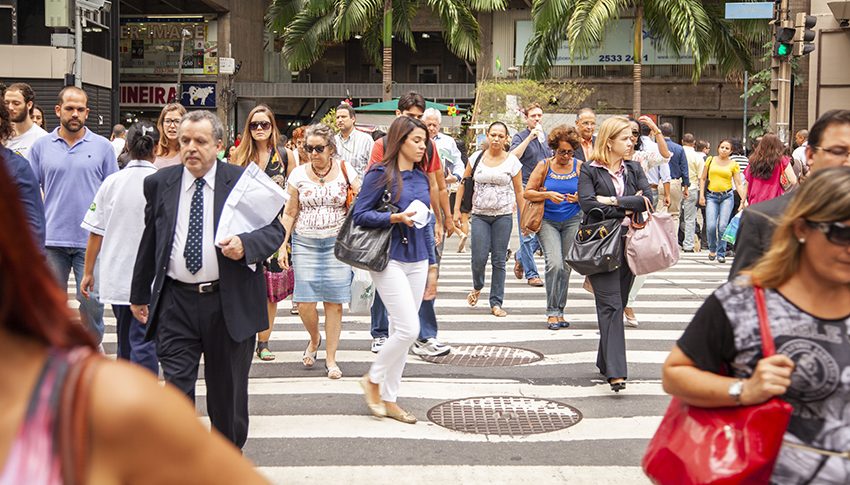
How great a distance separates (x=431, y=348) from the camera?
890cm

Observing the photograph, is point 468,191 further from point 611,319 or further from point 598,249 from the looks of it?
point 611,319

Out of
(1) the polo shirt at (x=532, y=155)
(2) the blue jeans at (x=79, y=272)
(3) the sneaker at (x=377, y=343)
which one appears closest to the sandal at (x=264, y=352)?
(3) the sneaker at (x=377, y=343)

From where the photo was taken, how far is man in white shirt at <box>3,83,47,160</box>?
8.47 m

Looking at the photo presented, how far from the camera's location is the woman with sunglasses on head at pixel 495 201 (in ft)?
35.4

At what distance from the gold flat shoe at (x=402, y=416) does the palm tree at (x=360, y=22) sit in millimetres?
26018

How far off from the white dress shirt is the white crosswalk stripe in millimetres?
1230

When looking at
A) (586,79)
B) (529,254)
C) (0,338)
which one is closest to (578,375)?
(529,254)

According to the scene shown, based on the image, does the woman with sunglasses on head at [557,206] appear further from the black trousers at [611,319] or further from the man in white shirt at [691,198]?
the man in white shirt at [691,198]

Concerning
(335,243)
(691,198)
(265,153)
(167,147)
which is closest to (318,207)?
(265,153)

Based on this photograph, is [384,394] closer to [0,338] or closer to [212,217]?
[212,217]

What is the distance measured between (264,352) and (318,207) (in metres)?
1.38

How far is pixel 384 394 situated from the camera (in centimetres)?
675

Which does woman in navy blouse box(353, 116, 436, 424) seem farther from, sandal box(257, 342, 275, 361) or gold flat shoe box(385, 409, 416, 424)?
sandal box(257, 342, 275, 361)

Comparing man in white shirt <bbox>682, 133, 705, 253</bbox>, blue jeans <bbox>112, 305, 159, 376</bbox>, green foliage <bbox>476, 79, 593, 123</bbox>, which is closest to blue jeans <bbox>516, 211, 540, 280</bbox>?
man in white shirt <bbox>682, 133, 705, 253</bbox>
